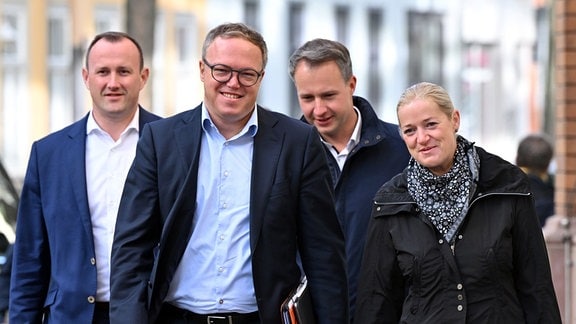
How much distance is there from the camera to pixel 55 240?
265 inches

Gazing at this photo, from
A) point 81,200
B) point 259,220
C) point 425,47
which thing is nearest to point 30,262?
point 81,200

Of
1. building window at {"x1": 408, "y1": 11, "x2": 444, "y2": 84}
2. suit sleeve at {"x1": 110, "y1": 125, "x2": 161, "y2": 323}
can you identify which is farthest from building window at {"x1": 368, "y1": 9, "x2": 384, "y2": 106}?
suit sleeve at {"x1": 110, "y1": 125, "x2": 161, "y2": 323}

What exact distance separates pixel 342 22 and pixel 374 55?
1.81 meters

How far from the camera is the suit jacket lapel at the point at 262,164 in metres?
5.70

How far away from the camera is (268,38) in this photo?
39750 mm

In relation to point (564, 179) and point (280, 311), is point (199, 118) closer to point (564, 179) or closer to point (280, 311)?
point (280, 311)

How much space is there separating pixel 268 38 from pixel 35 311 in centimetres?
3321

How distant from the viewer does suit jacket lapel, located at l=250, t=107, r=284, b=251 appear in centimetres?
570

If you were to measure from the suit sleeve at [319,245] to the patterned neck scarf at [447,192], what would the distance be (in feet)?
1.12

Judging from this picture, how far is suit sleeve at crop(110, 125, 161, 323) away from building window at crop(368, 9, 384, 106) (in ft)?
123

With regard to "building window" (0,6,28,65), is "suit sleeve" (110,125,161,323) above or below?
below

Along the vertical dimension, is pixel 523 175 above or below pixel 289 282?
above

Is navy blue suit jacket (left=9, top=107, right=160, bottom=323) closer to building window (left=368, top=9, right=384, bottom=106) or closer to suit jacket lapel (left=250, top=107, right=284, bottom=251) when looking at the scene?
suit jacket lapel (left=250, top=107, right=284, bottom=251)

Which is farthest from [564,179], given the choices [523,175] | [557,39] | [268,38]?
[268,38]
